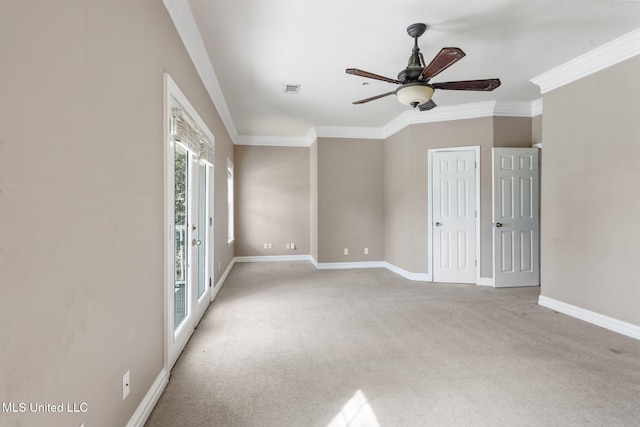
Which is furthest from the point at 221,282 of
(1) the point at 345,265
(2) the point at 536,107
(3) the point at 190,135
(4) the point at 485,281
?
(2) the point at 536,107

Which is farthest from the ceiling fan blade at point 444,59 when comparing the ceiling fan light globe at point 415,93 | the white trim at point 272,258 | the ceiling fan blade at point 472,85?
the white trim at point 272,258

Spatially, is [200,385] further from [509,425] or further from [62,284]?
[509,425]

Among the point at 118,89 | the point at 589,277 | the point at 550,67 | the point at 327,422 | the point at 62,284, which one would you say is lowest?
the point at 327,422

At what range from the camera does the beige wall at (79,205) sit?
0.88m

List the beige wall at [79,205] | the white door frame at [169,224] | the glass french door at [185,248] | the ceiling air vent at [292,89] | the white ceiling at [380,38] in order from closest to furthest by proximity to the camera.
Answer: the beige wall at [79,205], the white door frame at [169,224], the white ceiling at [380,38], the glass french door at [185,248], the ceiling air vent at [292,89]

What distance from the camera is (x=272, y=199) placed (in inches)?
277

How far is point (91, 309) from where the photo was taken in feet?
4.13

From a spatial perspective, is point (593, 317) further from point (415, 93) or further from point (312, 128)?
point (312, 128)

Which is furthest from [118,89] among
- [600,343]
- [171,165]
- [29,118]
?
[600,343]

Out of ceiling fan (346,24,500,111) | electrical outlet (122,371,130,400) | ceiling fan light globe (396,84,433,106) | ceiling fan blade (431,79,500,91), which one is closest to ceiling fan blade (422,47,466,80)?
ceiling fan (346,24,500,111)

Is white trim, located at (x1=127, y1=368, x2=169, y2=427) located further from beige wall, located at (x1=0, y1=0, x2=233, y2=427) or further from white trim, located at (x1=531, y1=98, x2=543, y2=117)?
white trim, located at (x1=531, y1=98, x2=543, y2=117)

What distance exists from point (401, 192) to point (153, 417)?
15.6 feet

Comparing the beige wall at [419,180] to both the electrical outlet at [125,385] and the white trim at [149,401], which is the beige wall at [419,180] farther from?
the electrical outlet at [125,385]

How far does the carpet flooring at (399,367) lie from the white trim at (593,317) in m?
0.09
